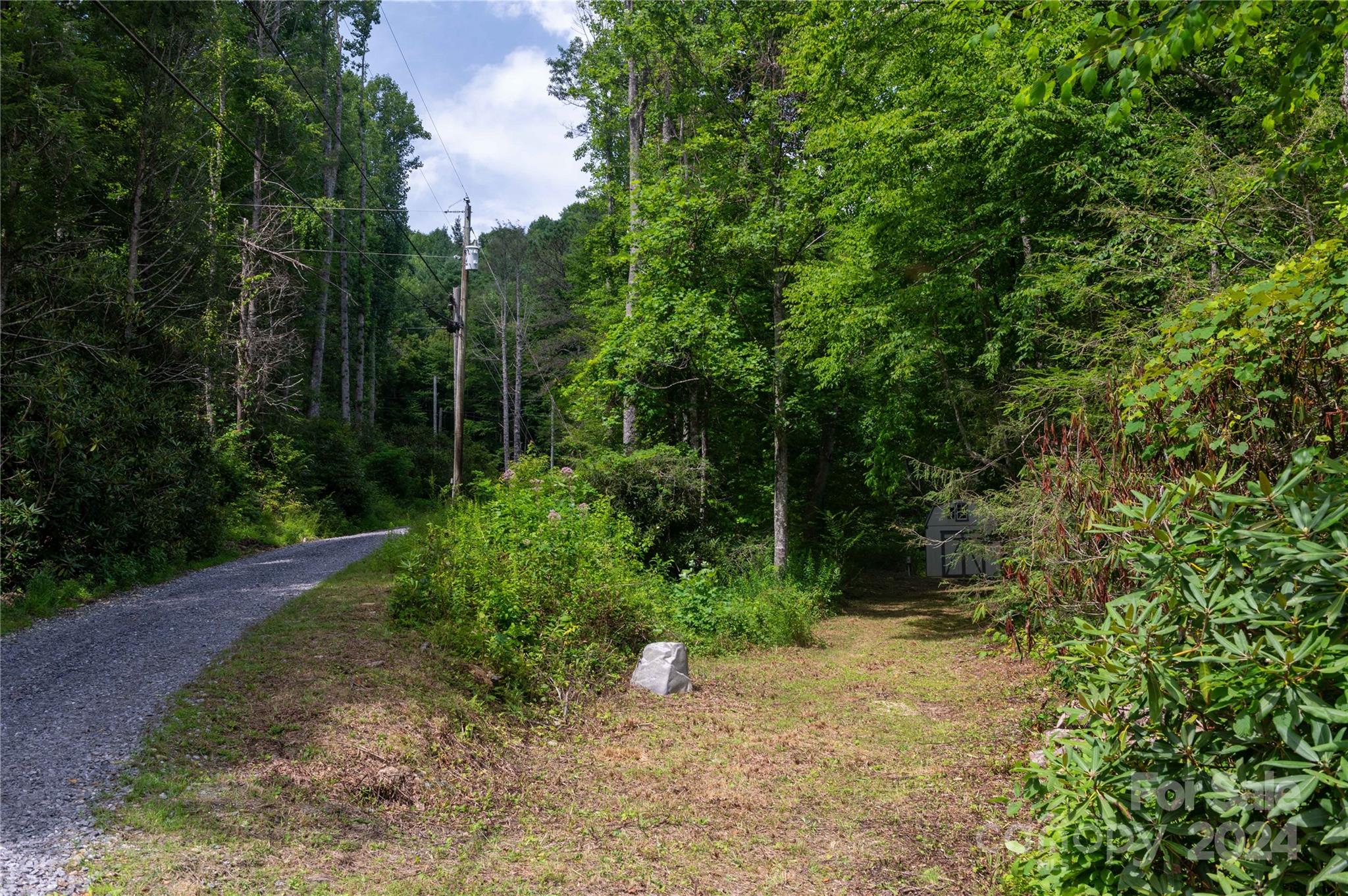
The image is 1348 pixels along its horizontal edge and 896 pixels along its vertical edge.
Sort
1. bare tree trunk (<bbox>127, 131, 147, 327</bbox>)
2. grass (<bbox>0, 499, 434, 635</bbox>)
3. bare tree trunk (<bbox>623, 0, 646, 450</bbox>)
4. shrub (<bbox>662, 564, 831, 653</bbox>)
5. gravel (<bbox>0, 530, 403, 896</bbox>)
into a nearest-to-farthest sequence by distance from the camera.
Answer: gravel (<bbox>0, 530, 403, 896</bbox>) → grass (<bbox>0, 499, 434, 635</bbox>) → shrub (<bbox>662, 564, 831, 653</bbox>) → bare tree trunk (<bbox>127, 131, 147, 327</bbox>) → bare tree trunk (<bbox>623, 0, 646, 450</bbox>)

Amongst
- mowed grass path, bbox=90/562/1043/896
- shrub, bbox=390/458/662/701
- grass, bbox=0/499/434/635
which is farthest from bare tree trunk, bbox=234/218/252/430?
mowed grass path, bbox=90/562/1043/896

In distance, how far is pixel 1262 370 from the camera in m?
3.16

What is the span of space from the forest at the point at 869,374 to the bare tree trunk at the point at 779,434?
3.0 inches

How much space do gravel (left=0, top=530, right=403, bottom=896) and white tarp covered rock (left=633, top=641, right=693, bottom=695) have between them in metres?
3.72

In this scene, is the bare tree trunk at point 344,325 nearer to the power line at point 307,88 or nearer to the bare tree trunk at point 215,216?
the power line at point 307,88

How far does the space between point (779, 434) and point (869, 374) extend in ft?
6.57

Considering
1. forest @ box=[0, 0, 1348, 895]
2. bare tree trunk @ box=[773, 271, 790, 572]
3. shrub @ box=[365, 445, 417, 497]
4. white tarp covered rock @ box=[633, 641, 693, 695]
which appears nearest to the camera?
forest @ box=[0, 0, 1348, 895]

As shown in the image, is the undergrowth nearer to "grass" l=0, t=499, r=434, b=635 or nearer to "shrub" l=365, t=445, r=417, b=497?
"grass" l=0, t=499, r=434, b=635

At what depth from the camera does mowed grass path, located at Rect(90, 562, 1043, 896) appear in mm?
3771

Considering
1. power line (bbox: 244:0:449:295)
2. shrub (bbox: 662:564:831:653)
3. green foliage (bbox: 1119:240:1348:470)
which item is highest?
power line (bbox: 244:0:449:295)

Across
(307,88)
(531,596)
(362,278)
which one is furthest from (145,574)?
(362,278)

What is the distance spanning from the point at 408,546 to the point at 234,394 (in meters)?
9.70

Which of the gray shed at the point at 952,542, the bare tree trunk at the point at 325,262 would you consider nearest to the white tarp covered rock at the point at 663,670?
the gray shed at the point at 952,542

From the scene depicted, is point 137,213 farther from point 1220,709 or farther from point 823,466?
point 1220,709
